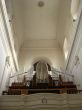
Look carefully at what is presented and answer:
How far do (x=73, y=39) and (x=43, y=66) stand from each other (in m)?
3.18

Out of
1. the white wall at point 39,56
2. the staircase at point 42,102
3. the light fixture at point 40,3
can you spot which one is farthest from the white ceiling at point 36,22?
the staircase at point 42,102

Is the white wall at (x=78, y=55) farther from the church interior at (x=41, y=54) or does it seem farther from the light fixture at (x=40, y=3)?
the light fixture at (x=40, y=3)

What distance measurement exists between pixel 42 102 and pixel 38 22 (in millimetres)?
8376

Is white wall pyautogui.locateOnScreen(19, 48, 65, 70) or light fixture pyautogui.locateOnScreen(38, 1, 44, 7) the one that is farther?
white wall pyautogui.locateOnScreen(19, 48, 65, 70)

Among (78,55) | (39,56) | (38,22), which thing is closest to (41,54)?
(39,56)

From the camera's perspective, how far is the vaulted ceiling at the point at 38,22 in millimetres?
12117

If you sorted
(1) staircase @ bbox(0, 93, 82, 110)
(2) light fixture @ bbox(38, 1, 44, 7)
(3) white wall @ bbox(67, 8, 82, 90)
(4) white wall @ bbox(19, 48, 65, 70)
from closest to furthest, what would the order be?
(1) staircase @ bbox(0, 93, 82, 110)
(3) white wall @ bbox(67, 8, 82, 90)
(2) light fixture @ bbox(38, 1, 44, 7)
(4) white wall @ bbox(19, 48, 65, 70)

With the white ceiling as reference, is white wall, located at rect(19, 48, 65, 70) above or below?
below

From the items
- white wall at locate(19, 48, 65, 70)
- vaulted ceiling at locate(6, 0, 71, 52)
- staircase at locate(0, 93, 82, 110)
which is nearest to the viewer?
staircase at locate(0, 93, 82, 110)

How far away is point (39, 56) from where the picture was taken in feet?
49.2

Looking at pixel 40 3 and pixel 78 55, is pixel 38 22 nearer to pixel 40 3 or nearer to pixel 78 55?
pixel 40 3

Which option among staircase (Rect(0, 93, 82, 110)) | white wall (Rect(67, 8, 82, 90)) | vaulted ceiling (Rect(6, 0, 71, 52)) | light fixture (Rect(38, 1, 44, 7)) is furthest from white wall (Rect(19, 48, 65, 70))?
staircase (Rect(0, 93, 82, 110))

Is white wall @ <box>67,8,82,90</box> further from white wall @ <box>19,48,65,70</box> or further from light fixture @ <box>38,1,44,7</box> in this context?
light fixture @ <box>38,1,44,7</box>

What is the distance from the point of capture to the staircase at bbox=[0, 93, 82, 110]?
6922 mm
